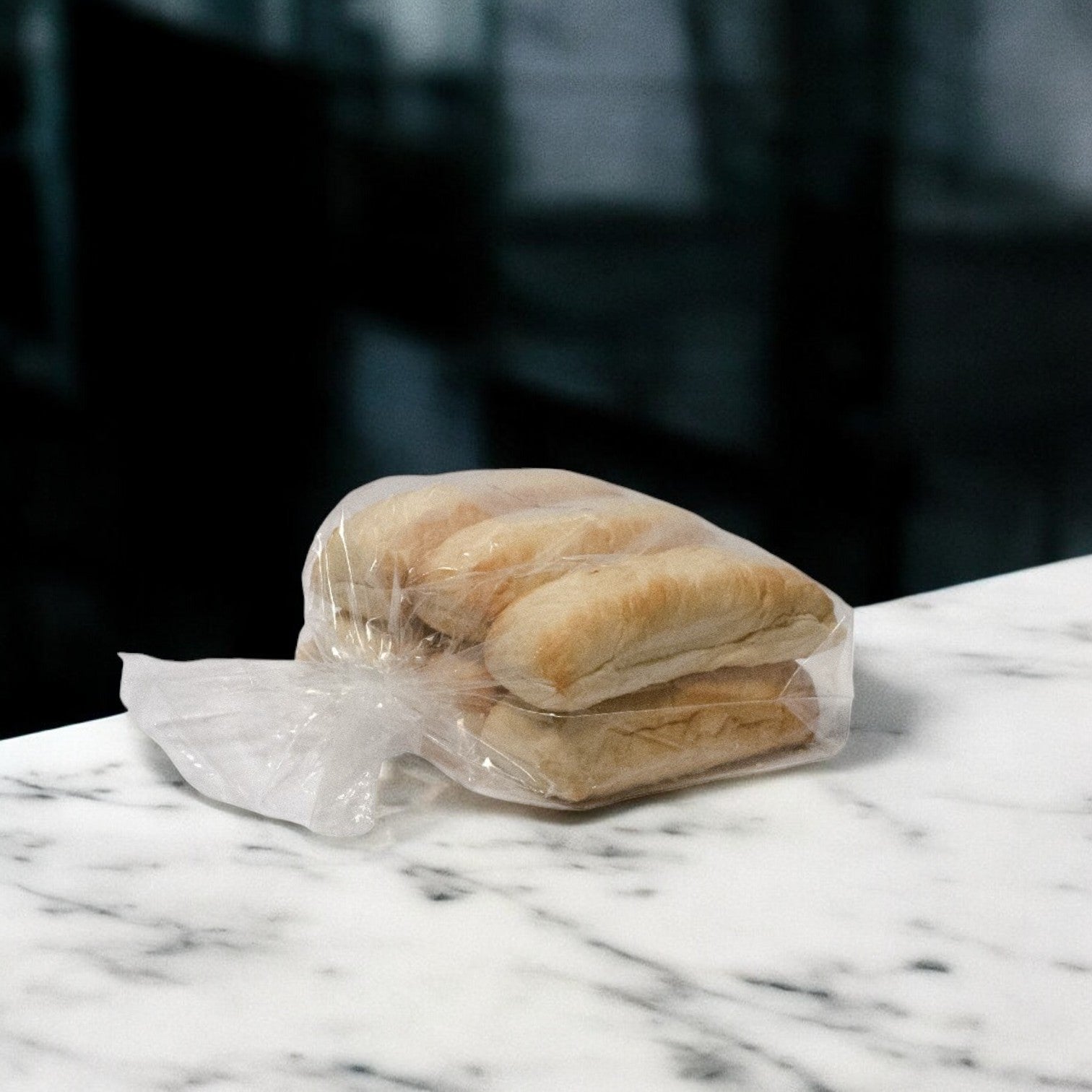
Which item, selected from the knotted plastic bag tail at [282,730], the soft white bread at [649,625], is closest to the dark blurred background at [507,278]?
the knotted plastic bag tail at [282,730]

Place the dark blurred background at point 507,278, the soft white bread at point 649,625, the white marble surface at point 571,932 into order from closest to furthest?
the white marble surface at point 571,932 < the soft white bread at point 649,625 < the dark blurred background at point 507,278

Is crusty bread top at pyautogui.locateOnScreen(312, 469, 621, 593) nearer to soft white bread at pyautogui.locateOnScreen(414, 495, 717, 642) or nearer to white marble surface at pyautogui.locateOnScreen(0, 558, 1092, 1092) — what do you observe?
soft white bread at pyautogui.locateOnScreen(414, 495, 717, 642)

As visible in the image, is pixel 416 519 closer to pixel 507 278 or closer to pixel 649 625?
pixel 649 625

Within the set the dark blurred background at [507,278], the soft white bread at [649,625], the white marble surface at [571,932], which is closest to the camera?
the white marble surface at [571,932]

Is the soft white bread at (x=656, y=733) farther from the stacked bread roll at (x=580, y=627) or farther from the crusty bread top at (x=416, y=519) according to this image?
the crusty bread top at (x=416, y=519)

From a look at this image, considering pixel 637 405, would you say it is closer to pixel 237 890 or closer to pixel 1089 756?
pixel 1089 756

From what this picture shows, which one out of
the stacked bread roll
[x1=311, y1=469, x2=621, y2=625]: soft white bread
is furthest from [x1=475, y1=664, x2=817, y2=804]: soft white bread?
[x1=311, y1=469, x2=621, y2=625]: soft white bread

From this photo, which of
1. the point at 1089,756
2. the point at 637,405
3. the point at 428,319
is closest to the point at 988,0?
the point at 637,405
